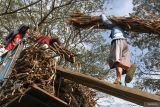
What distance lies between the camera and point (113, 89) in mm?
5871

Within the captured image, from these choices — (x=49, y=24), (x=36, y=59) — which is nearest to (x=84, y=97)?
(x=36, y=59)

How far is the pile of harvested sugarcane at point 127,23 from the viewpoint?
6.78 metres

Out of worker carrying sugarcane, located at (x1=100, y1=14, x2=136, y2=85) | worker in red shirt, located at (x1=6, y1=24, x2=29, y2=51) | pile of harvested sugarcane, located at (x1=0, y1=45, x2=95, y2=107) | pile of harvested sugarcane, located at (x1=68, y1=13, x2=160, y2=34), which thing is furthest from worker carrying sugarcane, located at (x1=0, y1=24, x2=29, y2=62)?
worker carrying sugarcane, located at (x1=100, y1=14, x2=136, y2=85)

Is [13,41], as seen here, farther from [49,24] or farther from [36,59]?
[49,24]

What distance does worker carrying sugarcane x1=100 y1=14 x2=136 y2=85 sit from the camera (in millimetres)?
6559

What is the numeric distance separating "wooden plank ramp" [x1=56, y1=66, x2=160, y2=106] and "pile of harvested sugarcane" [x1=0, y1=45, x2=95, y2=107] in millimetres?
203

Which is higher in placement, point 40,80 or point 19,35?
point 19,35

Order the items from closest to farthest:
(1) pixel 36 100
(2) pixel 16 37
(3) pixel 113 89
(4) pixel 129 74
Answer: (3) pixel 113 89, (4) pixel 129 74, (1) pixel 36 100, (2) pixel 16 37

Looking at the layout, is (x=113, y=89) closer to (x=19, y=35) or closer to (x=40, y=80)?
(x=40, y=80)

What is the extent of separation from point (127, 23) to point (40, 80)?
5.33ft

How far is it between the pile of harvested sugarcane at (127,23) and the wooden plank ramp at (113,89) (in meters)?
0.89

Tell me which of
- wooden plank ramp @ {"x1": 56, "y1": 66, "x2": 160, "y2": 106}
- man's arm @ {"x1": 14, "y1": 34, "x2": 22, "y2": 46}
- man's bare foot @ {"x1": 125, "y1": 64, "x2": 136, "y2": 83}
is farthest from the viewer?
man's arm @ {"x1": 14, "y1": 34, "x2": 22, "y2": 46}

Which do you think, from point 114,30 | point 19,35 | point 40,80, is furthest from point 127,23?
point 19,35

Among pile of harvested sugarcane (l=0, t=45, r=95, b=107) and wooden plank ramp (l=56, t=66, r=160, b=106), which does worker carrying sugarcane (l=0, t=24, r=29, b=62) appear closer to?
pile of harvested sugarcane (l=0, t=45, r=95, b=107)
